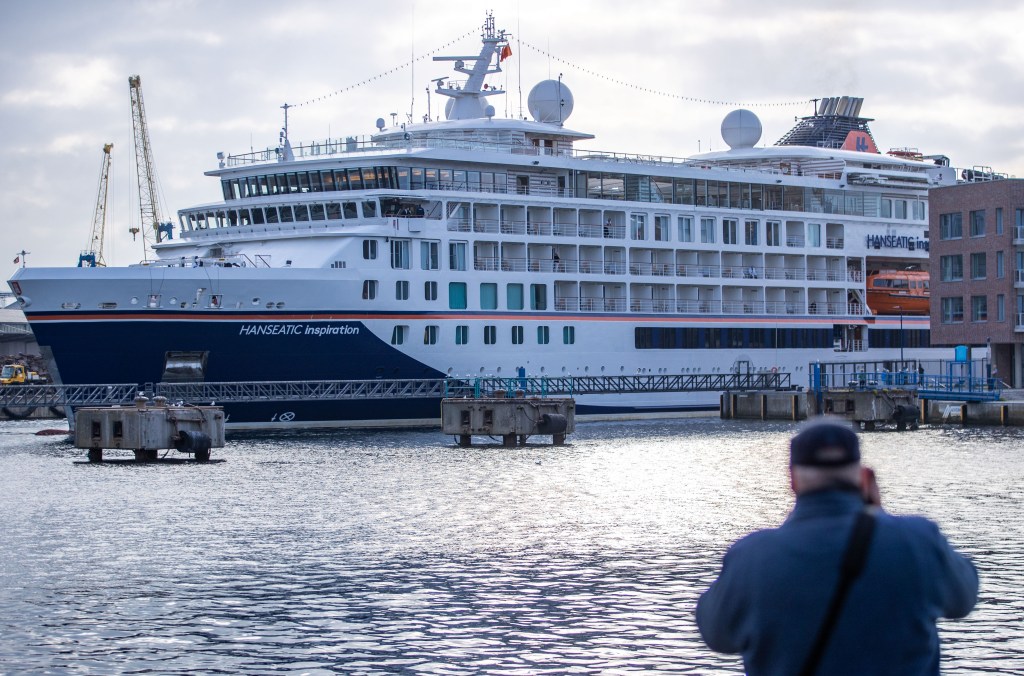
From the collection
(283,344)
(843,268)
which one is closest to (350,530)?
(283,344)

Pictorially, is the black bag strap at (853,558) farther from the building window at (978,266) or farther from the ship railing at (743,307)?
the building window at (978,266)

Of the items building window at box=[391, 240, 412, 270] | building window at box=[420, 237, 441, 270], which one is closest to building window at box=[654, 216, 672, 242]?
building window at box=[420, 237, 441, 270]

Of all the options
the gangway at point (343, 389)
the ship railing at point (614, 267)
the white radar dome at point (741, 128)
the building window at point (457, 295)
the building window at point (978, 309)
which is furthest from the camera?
the white radar dome at point (741, 128)

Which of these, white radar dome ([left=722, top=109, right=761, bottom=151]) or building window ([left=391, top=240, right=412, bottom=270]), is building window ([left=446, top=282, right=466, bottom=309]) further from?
white radar dome ([left=722, top=109, right=761, bottom=151])

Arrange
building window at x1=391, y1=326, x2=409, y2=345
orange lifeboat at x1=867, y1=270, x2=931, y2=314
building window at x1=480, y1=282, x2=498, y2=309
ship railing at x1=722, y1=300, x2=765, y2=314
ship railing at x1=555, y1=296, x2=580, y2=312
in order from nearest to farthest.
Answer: building window at x1=391, y1=326, x2=409, y2=345, building window at x1=480, y1=282, x2=498, y2=309, ship railing at x1=555, y1=296, x2=580, y2=312, ship railing at x1=722, y1=300, x2=765, y2=314, orange lifeboat at x1=867, y1=270, x2=931, y2=314

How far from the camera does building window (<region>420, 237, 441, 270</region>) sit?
58688 millimetres

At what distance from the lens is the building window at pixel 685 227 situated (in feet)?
226

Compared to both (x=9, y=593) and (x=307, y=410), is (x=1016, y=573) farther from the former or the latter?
(x=307, y=410)

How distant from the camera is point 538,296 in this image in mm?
62219

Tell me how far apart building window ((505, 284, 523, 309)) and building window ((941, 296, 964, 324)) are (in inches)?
980

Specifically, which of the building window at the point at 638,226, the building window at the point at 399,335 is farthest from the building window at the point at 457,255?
the building window at the point at 638,226

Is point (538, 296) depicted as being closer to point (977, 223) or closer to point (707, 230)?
point (707, 230)

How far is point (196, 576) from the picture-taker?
23.1 metres

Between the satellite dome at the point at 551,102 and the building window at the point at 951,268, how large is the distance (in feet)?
68.7
